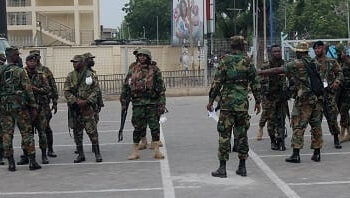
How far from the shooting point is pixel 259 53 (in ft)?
94.3

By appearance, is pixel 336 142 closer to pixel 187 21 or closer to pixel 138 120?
pixel 138 120

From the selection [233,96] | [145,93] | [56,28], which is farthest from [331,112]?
[56,28]

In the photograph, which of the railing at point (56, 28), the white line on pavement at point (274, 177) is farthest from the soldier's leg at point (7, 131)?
the railing at point (56, 28)

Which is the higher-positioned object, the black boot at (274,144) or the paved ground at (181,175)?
the black boot at (274,144)

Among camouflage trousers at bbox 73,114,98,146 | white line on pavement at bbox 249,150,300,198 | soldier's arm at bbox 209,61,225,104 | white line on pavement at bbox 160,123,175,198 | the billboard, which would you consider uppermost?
the billboard

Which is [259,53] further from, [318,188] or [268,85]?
[318,188]

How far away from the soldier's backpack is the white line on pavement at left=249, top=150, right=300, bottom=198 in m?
1.37

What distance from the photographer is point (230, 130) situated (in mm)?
8570

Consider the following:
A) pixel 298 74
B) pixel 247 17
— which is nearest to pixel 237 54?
pixel 298 74

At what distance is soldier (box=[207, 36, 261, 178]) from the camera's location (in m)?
8.50

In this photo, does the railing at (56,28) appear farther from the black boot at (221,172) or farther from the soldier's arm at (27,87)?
the black boot at (221,172)

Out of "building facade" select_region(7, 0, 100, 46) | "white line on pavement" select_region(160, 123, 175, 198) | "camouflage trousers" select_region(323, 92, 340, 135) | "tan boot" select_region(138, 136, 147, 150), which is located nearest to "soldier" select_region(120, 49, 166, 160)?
"white line on pavement" select_region(160, 123, 175, 198)

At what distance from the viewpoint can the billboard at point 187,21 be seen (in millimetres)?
38344

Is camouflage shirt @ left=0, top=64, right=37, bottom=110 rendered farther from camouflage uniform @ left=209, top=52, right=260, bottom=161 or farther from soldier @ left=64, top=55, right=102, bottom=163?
camouflage uniform @ left=209, top=52, right=260, bottom=161
